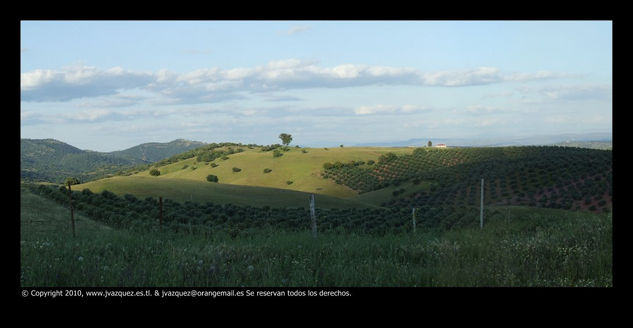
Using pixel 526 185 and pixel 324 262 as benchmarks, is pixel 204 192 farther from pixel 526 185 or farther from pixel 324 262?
pixel 324 262

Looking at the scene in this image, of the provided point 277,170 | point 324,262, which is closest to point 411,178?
point 277,170

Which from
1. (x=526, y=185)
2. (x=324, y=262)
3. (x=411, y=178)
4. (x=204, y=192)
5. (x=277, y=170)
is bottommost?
(x=526, y=185)

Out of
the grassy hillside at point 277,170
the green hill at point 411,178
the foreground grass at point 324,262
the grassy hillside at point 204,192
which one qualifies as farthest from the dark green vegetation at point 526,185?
the foreground grass at point 324,262

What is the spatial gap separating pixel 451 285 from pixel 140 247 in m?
6.29

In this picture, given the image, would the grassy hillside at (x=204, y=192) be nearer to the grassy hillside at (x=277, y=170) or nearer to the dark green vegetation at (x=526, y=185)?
the dark green vegetation at (x=526, y=185)

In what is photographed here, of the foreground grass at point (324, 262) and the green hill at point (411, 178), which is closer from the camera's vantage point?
the foreground grass at point (324, 262)

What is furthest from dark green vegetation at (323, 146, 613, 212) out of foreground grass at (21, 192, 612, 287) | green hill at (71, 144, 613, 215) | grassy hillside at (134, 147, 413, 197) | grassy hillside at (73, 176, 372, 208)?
foreground grass at (21, 192, 612, 287)

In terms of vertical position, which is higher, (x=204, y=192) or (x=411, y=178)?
(x=411, y=178)

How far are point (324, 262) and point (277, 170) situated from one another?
4918 inches

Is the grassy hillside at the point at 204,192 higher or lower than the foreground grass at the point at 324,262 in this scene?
lower

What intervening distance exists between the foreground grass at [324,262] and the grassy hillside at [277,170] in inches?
3967

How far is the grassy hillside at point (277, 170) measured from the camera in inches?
4710

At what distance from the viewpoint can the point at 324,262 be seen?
8914 millimetres
